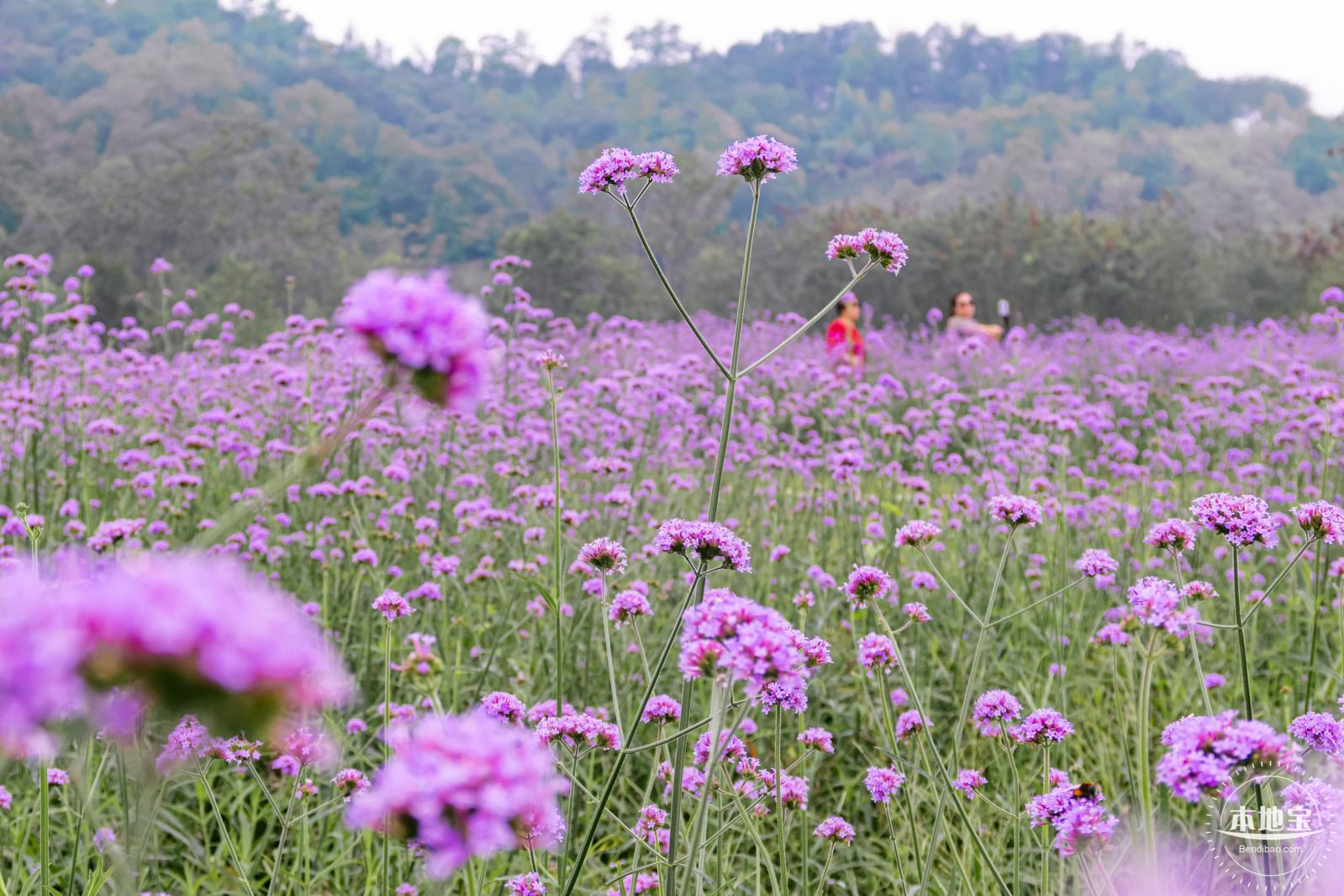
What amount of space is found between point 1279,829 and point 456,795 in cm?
137

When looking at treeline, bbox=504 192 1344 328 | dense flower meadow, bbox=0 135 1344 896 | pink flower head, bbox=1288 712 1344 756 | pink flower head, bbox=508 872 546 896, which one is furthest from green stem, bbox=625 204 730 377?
treeline, bbox=504 192 1344 328

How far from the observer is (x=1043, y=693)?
11.3 feet

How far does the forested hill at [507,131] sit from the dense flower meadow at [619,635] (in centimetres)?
1767

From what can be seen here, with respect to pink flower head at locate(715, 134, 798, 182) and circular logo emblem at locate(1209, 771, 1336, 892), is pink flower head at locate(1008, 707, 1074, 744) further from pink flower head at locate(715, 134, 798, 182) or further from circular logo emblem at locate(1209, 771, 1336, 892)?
pink flower head at locate(715, 134, 798, 182)

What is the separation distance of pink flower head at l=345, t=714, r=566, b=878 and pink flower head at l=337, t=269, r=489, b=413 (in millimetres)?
245

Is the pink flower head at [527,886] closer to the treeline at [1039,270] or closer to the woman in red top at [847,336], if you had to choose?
the woman in red top at [847,336]

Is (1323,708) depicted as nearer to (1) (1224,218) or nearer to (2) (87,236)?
(2) (87,236)

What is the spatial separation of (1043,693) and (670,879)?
2.36m

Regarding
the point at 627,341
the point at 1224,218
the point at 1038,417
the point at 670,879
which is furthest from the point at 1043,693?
the point at 1224,218

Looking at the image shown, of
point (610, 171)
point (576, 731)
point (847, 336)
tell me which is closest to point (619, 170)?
point (610, 171)

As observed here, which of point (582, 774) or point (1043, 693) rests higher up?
point (1043, 693)

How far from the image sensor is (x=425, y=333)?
76cm

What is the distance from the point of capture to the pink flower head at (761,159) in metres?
1.91

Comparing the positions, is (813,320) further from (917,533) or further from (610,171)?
(917,533)
